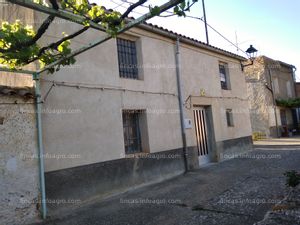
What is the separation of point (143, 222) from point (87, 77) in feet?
12.0

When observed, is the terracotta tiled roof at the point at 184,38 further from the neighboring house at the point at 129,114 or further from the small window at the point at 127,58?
the small window at the point at 127,58

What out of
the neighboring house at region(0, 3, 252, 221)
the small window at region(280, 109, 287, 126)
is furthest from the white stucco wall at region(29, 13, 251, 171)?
the small window at region(280, 109, 287, 126)

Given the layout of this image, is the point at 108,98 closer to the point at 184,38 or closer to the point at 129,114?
the point at 129,114

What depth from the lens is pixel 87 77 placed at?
6875mm

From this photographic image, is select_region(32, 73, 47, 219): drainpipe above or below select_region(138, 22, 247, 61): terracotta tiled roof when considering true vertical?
below

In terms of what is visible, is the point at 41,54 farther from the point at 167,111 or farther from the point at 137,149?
the point at 167,111

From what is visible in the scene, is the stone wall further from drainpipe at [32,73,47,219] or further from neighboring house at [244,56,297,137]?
neighboring house at [244,56,297,137]

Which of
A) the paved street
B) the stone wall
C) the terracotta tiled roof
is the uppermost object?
the terracotta tiled roof

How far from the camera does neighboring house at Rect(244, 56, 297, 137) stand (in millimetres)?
21670

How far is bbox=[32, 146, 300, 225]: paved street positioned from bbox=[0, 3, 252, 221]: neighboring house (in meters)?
0.52

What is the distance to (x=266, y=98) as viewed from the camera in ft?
71.4

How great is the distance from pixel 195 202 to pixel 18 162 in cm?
373

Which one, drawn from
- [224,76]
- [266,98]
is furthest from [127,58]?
[266,98]

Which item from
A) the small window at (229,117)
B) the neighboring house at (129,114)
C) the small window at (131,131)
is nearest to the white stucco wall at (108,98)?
the neighboring house at (129,114)
